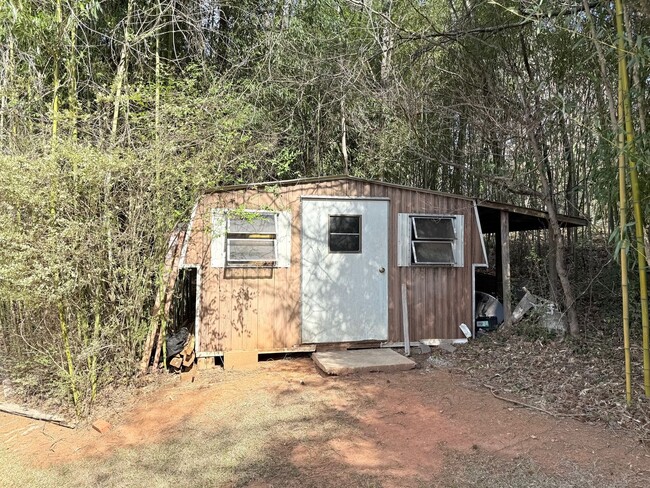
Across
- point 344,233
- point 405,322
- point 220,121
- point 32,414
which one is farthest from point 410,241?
point 32,414

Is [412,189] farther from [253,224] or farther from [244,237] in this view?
[244,237]

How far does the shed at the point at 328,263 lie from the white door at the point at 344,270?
1 cm

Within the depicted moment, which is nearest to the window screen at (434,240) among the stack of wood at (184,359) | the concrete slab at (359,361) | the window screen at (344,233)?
the window screen at (344,233)

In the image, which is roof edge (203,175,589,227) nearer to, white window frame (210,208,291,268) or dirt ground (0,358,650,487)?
white window frame (210,208,291,268)

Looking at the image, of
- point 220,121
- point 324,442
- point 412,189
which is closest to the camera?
point 324,442

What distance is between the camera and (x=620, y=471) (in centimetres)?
244

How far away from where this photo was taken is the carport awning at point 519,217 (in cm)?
551

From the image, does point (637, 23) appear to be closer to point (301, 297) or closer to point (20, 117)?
point (301, 297)

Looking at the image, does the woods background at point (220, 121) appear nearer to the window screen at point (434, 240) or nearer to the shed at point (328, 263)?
the shed at point (328, 263)

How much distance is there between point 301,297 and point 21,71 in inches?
138

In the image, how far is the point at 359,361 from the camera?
450 centimetres

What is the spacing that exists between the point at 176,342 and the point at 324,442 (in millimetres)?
2458

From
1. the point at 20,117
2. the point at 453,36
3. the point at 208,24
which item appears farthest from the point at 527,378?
the point at 208,24

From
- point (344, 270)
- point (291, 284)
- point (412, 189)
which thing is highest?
point (412, 189)
